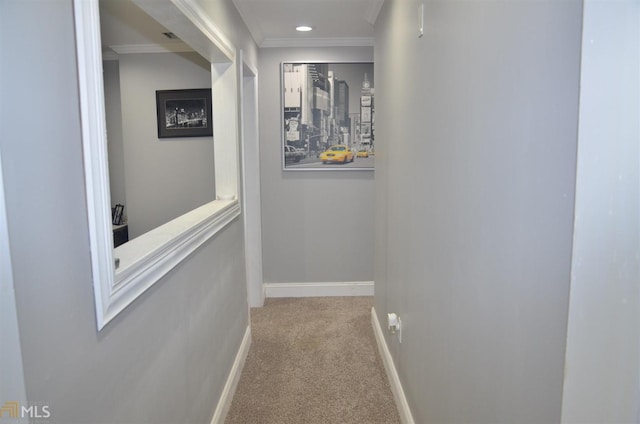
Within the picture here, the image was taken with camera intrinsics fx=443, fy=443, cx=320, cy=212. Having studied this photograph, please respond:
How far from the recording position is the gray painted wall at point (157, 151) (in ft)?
12.9

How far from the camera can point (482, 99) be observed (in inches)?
44.2

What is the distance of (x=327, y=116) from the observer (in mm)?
4023

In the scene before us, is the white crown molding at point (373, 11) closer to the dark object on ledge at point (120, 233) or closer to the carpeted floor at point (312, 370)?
the carpeted floor at point (312, 370)

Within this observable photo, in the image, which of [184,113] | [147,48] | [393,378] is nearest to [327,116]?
[184,113]

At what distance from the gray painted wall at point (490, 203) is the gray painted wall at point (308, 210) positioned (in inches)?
78.3

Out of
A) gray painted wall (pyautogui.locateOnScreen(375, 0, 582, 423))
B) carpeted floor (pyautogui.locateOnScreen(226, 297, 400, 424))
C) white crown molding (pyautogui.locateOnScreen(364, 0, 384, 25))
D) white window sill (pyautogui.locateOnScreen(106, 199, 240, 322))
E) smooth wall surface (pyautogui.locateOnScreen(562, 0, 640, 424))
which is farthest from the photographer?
white crown molding (pyautogui.locateOnScreen(364, 0, 384, 25))

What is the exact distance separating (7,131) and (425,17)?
1.47m

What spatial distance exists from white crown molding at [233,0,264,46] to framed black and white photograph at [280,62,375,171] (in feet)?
1.18

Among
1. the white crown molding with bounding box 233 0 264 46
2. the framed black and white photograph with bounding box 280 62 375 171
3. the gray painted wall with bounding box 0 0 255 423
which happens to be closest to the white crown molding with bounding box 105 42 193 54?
the white crown molding with bounding box 233 0 264 46

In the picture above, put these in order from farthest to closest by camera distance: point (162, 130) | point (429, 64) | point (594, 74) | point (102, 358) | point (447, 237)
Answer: point (162, 130) → point (429, 64) → point (447, 237) → point (102, 358) → point (594, 74)

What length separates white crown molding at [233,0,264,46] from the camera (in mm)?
→ 2832

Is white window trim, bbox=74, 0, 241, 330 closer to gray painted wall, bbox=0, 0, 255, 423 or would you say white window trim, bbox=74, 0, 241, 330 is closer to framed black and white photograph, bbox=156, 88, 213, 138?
gray painted wall, bbox=0, 0, 255, 423

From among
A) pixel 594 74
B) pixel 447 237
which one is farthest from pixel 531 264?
pixel 447 237

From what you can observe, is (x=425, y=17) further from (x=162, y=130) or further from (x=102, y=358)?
(x=162, y=130)
